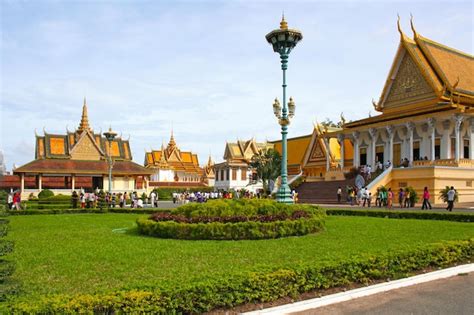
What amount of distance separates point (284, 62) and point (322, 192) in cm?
1770

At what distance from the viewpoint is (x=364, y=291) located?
6.73 m

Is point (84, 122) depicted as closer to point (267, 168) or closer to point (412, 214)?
point (267, 168)

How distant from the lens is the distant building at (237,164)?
63.9 meters

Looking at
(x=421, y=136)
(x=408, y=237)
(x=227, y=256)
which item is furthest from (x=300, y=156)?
(x=227, y=256)

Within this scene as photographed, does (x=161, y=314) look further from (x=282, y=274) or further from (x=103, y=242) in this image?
(x=103, y=242)

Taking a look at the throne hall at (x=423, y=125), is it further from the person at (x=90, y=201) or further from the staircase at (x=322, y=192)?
the person at (x=90, y=201)

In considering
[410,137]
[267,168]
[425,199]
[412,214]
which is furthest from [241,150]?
[412,214]

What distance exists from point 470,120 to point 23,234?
29710 mm

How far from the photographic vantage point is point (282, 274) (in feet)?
20.4

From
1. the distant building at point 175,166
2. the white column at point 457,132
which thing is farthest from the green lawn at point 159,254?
the distant building at point 175,166

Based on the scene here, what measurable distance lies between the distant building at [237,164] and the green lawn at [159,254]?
49880 millimetres

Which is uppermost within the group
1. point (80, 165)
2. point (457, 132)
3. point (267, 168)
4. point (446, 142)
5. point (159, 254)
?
point (457, 132)

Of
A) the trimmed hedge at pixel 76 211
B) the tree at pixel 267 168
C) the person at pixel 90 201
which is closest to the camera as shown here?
the trimmed hedge at pixel 76 211

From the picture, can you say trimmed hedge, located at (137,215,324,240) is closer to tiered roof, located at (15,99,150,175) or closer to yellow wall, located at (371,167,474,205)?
yellow wall, located at (371,167,474,205)
